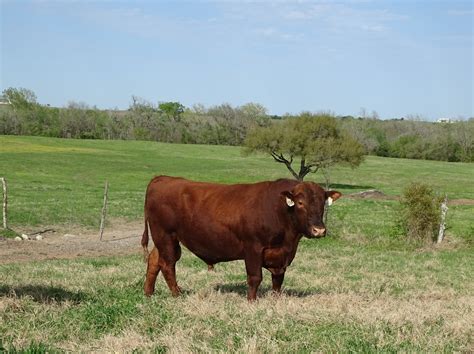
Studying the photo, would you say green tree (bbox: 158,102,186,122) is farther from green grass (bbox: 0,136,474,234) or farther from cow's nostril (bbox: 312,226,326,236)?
cow's nostril (bbox: 312,226,326,236)

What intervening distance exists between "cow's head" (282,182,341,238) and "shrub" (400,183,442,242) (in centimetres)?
1468

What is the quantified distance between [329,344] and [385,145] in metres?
111

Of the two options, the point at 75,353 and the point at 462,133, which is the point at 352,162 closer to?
the point at 75,353

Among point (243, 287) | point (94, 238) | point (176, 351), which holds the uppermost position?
point (176, 351)

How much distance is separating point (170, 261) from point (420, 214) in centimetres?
1485

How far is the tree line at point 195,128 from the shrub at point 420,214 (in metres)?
79.5

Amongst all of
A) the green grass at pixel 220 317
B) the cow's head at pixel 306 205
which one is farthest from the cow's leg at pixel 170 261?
the cow's head at pixel 306 205

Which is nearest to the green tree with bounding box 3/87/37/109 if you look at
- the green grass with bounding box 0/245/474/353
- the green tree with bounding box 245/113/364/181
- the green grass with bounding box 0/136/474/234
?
the green grass with bounding box 0/136/474/234

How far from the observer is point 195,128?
12581 cm

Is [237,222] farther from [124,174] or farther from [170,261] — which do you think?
[124,174]

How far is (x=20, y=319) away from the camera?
705 centimetres

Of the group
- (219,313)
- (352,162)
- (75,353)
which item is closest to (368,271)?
(219,313)

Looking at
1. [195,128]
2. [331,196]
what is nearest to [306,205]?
[331,196]

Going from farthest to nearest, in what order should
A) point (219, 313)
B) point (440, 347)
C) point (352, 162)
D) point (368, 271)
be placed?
point (352, 162) < point (368, 271) < point (219, 313) < point (440, 347)
